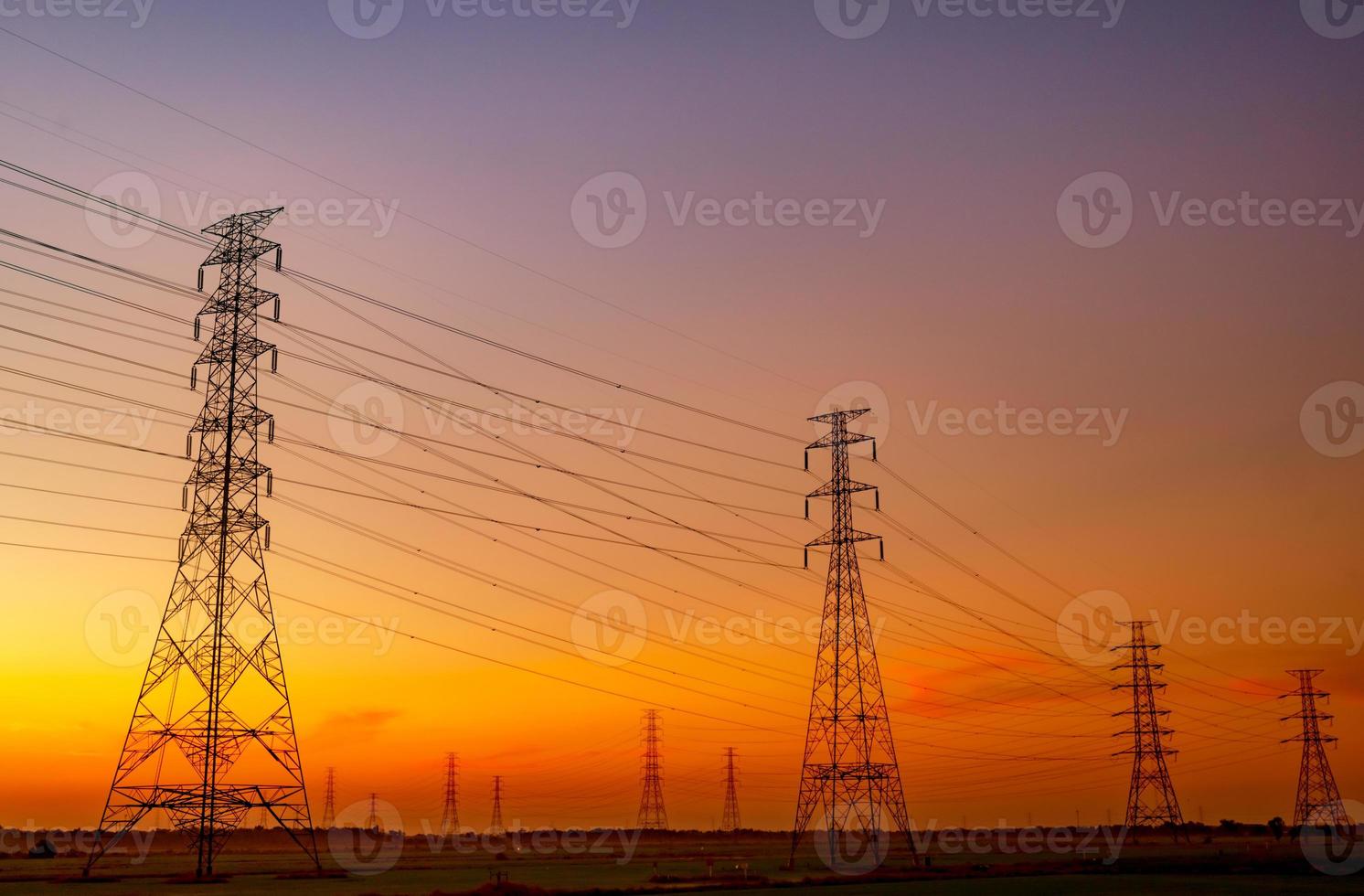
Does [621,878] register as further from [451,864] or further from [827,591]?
[451,864]

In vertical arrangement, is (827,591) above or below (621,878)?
above

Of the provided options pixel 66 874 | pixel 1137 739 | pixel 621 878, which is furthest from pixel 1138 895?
pixel 1137 739

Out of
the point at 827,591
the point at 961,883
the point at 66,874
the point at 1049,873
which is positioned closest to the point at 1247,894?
→ the point at 961,883

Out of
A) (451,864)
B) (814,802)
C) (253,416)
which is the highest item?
(253,416)

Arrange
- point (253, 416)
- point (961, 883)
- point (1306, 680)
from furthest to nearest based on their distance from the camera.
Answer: point (1306, 680)
point (961, 883)
point (253, 416)

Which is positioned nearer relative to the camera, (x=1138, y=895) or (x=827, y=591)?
(x=1138, y=895)

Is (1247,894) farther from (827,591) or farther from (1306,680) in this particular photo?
(1306,680)

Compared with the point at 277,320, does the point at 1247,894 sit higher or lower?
lower

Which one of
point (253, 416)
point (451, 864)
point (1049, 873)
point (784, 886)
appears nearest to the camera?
point (253, 416)

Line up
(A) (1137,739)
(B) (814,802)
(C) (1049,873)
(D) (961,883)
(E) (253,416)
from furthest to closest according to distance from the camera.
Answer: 1. (A) (1137,739)
2. (C) (1049,873)
3. (B) (814,802)
4. (D) (961,883)
5. (E) (253,416)
